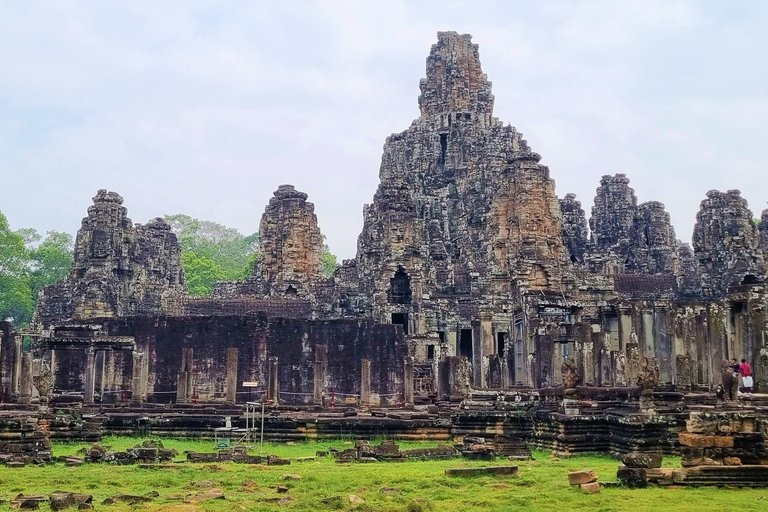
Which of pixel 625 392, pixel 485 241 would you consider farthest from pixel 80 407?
pixel 485 241

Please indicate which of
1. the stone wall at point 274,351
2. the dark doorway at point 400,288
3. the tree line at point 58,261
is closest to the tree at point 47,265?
the tree line at point 58,261

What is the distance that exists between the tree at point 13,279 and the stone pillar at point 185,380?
3933 cm

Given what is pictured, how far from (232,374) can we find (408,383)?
18.1ft

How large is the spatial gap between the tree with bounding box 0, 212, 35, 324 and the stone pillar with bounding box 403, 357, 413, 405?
41.8 metres

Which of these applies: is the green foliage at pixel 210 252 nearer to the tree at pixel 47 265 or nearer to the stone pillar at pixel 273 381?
the tree at pixel 47 265

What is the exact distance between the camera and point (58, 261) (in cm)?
7131

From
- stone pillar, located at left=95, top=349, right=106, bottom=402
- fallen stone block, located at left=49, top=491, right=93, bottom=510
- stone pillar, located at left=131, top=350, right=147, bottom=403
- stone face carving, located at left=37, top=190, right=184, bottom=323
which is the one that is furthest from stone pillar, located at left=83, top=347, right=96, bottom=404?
fallen stone block, located at left=49, top=491, right=93, bottom=510

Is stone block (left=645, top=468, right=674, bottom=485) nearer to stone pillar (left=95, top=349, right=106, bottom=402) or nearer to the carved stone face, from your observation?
stone pillar (left=95, top=349, right=106, bottom=402)

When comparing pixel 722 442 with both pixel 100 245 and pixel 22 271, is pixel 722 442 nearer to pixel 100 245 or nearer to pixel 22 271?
pixel 100 245

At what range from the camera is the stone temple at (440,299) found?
3072 cm

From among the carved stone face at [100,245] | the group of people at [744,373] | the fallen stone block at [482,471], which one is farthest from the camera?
the carved stone face at [100,245]

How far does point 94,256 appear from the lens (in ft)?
157

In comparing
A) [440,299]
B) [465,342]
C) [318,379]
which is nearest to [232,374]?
[318,379]

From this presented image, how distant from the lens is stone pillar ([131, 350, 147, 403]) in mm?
30123
